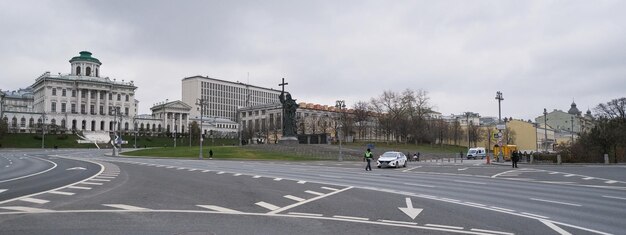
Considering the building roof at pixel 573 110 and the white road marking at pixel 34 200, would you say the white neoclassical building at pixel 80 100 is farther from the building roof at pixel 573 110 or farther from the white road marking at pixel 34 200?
the building roof at pixel 573 110

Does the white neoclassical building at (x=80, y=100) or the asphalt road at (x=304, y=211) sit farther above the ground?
the white neoclassical building at (x=80, y=100)

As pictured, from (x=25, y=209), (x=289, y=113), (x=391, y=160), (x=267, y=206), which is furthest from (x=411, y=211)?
(x=289, y=113)

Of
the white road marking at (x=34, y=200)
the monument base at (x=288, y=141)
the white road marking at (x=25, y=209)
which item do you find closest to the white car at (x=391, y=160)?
the white road marking at (x=34, y=200)

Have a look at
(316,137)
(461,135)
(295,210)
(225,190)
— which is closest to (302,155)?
(316,137)

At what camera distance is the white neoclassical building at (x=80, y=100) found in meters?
146

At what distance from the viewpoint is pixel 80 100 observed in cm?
15238

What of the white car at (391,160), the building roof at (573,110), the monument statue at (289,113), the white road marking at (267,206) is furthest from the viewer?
the building roof at (573,110)

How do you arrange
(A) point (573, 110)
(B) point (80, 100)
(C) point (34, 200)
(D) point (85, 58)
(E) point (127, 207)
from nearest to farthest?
1. (E) point (127, 207)
2. (C) point (34, 200)
3. (B) point (80, 100)
4. (D) point (85, 58)
5. (A) point (573, 110)

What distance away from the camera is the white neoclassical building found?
146 metres

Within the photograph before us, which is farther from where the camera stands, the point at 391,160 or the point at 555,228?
the point at 391,160

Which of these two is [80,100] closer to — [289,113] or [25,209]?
[289,113]

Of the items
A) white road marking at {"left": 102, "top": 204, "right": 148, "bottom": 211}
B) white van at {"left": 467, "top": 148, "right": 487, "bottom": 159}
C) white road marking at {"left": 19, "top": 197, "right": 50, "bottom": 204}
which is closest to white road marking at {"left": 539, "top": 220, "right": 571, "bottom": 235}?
white road marking at {"left": 102, "top": 204, "right": 148, "bottom": 211}

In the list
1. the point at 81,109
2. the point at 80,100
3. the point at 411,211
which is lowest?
the point at 411,211

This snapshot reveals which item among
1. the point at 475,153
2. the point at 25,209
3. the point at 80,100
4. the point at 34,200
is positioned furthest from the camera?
the point at 80,100
